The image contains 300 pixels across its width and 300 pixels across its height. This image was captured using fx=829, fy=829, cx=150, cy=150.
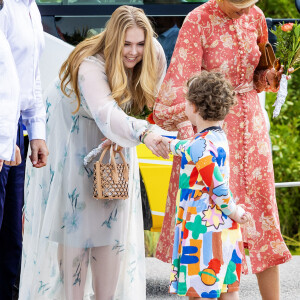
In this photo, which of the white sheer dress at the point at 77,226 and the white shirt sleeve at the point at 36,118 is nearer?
the white shirt sleeve at the point at 36,118

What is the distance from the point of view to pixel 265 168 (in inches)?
176

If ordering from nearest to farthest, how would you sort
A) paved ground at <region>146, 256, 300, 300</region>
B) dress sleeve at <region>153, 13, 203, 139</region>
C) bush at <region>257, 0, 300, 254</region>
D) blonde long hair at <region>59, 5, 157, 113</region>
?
blonde long hair at <region>59, 5, 157, 113</region>, dress sleeve at <region>153, 13, 203, 139</region>, paved ground at <region>146, 256, 300, 300</region>, bush at <region>257, 0, 300, 254</region>

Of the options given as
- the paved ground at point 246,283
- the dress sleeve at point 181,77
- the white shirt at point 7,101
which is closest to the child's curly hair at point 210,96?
the dress sleeve at point 181,77

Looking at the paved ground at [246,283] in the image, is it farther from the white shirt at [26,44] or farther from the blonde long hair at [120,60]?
the white shirt at [26,44]

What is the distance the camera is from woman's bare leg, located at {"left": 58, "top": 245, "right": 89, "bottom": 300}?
4348 millimetres

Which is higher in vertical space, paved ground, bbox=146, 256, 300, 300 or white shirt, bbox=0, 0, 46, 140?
white shirt, bbox=0, 0, 46, 140

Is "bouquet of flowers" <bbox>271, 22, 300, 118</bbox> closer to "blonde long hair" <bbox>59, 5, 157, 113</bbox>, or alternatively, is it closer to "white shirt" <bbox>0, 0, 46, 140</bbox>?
"blonde long hair" <bbox>59, 5, 157, 113</bbox>

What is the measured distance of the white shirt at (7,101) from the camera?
118 inches

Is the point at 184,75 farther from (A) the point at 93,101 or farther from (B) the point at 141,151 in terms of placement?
(B) the point at 141,151

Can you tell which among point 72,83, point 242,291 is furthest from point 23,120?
point 242,291

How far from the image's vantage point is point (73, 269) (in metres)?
4.35

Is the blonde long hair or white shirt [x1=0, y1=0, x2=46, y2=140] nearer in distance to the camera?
white shirt [x1=0, y1=0, x2=46, y2=140]

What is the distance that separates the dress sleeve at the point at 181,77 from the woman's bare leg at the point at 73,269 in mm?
817

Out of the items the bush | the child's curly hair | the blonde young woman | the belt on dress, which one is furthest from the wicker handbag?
the bush
